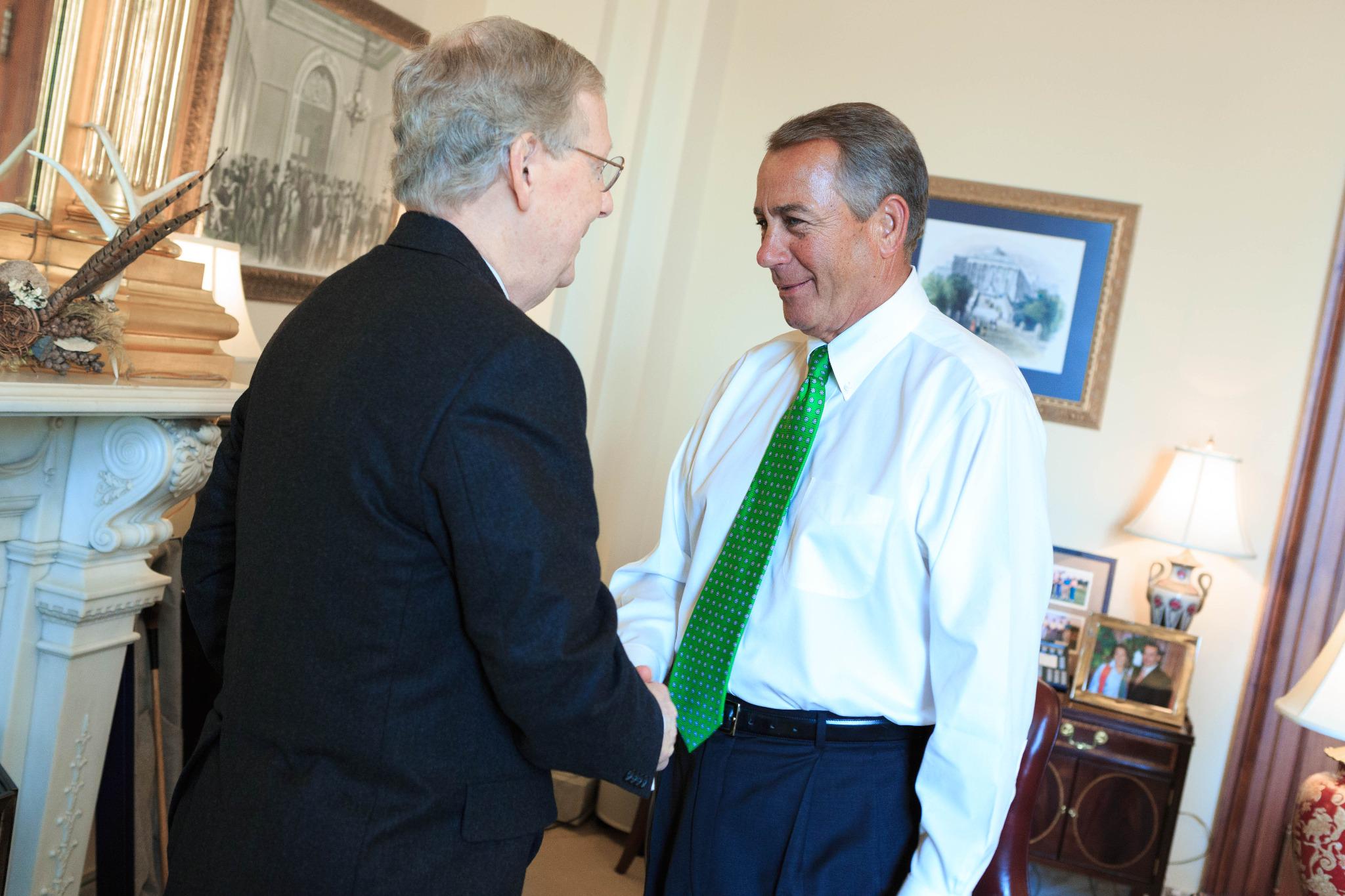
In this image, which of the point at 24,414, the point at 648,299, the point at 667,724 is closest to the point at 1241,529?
the point at 648,299

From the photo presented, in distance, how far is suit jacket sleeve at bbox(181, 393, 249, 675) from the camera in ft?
4.66

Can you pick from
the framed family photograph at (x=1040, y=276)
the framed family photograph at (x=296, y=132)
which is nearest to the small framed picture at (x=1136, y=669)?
the framed family photograph at (x=1040, y=276)

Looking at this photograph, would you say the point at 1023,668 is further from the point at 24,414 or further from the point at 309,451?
the point at 24,414

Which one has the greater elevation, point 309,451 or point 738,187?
point 738,187

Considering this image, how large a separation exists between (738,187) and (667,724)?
324cm

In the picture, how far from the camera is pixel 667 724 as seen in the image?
1.31 meters

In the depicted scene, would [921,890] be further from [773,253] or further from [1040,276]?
[1040,276]

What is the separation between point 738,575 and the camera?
67.9 inches

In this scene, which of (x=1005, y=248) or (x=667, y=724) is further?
(x=1005, y=248)

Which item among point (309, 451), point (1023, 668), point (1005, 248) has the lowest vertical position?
point (1023, 668)

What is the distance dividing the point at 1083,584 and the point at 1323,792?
118 cm

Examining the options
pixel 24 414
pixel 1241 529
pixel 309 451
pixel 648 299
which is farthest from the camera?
pixel 648 299

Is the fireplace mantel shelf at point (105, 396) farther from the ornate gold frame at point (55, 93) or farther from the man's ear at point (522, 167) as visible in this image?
the man's ear at point (522, 167)

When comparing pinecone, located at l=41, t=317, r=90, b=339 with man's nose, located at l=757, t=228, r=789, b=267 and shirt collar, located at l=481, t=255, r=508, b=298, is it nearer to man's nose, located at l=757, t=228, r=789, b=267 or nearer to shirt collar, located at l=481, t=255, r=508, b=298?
shirt collar, located at l=481, t=255, r=508, b=298
